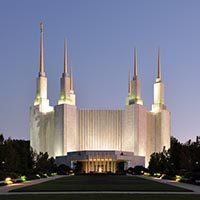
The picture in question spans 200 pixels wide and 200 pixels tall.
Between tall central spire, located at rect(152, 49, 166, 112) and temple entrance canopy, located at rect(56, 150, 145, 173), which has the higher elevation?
tall central spire, located at rect(152, 49, 166, 112)

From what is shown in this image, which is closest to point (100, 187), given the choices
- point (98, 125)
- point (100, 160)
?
point (100, 160)

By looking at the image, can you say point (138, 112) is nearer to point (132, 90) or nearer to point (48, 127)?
point (132, 90)

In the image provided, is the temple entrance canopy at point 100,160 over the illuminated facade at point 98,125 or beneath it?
beneath

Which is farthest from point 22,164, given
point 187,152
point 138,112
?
point 138,112

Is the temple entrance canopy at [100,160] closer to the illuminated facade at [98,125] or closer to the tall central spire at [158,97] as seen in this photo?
the illuminated facade at [98,125]

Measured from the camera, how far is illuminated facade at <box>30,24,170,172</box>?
10438cm

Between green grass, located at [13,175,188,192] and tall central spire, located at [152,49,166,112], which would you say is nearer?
green grass, located at [13,175,188,192]

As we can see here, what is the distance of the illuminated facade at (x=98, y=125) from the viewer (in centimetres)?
10438

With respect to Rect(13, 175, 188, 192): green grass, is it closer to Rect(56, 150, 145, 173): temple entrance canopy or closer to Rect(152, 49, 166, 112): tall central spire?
Rect(56, 150, 145, 173): temple entrance canopy

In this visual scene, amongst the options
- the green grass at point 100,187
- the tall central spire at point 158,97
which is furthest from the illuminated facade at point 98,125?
the green grass at point 100,187

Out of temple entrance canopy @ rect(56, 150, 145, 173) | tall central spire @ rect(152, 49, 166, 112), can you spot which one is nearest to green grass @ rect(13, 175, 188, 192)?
temple entrance canopy @ rect(56, 150, 145, 173)

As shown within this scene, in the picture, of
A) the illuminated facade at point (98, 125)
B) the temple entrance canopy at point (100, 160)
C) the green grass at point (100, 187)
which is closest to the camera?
the green grass at point (100, 187)

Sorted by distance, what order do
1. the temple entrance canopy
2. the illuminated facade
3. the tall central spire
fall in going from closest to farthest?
the temple entrance canopy
the illuminated facade
the tall central spire

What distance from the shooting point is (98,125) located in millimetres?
108312
